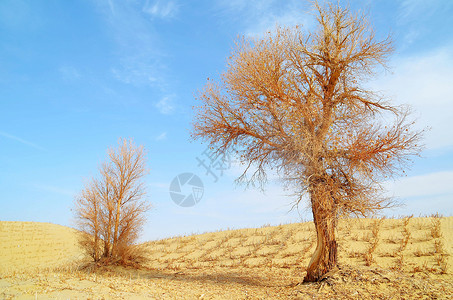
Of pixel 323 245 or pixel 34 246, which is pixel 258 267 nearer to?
pixel 323 245

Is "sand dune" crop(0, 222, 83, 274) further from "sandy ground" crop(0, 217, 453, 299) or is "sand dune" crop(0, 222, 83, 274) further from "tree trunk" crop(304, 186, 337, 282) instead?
"tree trunk" crop(304, 186, 337, 282)

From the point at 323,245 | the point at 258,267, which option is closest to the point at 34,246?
the point at 258,267

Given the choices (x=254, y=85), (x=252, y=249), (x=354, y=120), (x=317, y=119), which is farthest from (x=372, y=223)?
(x=254, y=85)

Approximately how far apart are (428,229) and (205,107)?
1049 cm

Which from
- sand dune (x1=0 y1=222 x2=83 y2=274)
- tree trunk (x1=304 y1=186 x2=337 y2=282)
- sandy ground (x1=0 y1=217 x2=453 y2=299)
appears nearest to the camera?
sandy ground (x1=0 y1=217 x2=453 y2=299)

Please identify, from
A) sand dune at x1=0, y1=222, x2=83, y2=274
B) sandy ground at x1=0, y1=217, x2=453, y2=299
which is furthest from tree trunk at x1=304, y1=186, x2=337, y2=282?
sand dune at x1=0, y1=222, x2=83, y2=274

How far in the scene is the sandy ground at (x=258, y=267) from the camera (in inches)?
309

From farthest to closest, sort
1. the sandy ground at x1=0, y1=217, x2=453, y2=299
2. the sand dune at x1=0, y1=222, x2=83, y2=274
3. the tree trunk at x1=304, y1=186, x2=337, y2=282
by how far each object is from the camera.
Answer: the sand dune at x1=0, y1=222, x2=83, y2=274 < the tree trunk at x1=304, y1=186, x2=337, y2=282 < the sandy ground at x1=0, y1=217, x2=453, y2=299

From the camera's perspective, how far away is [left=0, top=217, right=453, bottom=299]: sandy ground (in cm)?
785

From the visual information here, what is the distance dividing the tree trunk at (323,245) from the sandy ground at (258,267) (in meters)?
0.40

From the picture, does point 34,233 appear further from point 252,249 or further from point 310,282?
point 310,282

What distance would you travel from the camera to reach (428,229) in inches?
535

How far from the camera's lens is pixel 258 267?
13750 mm

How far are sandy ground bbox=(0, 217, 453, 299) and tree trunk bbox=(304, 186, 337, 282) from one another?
399 mm
